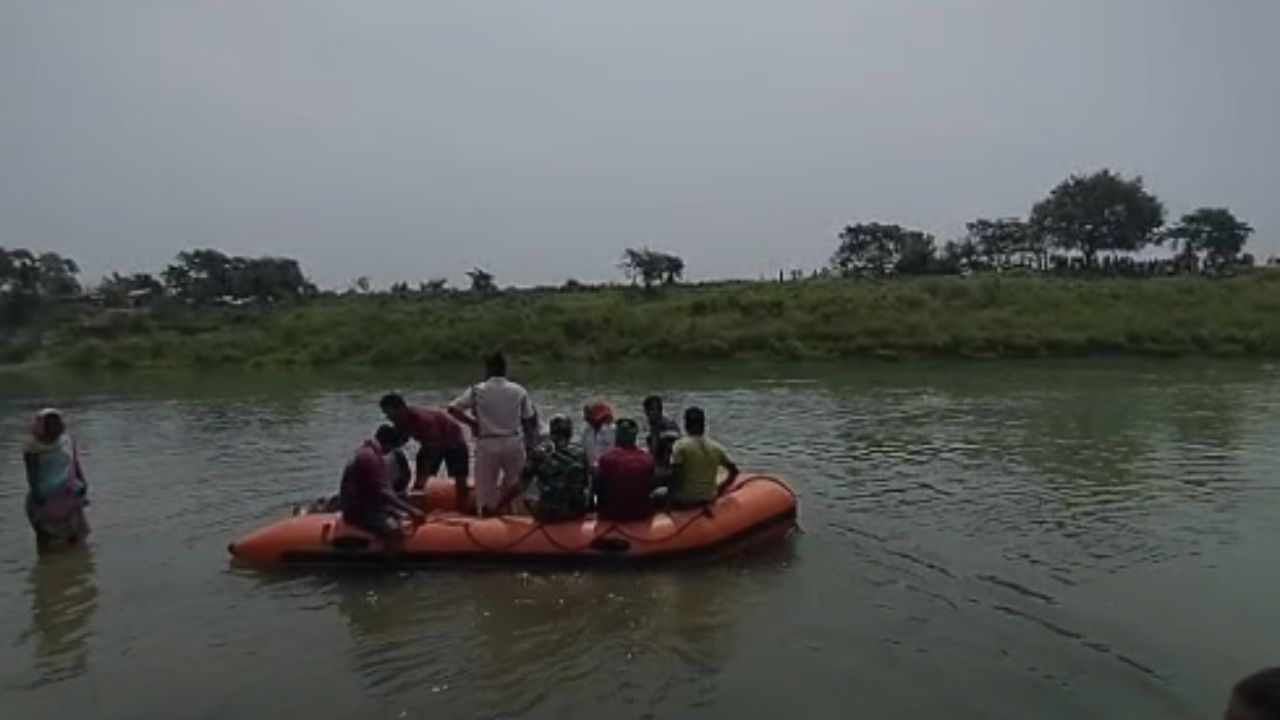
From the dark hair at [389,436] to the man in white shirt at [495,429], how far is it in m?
0.67

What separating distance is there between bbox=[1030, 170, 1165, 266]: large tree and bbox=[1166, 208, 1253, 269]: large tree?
103 inches

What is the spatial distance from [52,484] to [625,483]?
234 inches

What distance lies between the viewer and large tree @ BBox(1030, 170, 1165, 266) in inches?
2694

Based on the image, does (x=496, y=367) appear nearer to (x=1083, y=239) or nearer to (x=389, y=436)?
(x=389, y=436)

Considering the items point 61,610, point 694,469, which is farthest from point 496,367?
point 61,610

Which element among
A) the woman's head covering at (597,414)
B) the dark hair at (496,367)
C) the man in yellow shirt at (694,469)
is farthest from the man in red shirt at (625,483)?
the dark hair at (496,367)

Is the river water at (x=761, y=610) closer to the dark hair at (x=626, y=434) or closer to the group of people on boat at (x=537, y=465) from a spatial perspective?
the group of people on boat at (x=537, y=465)

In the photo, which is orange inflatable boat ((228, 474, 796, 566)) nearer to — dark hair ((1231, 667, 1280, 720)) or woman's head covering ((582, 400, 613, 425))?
woman's head covering ((582, 400, 613, 425))

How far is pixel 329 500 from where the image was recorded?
460 inches

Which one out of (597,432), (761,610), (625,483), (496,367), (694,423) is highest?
(496,367)

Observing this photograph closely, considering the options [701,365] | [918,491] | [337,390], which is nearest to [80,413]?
[337,390]

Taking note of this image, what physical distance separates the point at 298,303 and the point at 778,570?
54981 mm

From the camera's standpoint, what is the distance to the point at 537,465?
418 inches

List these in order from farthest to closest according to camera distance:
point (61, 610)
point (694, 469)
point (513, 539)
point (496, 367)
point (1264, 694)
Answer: point (496, 367), point (694, 469), point (513, 539), point (61, 610), point (1264, 694)
